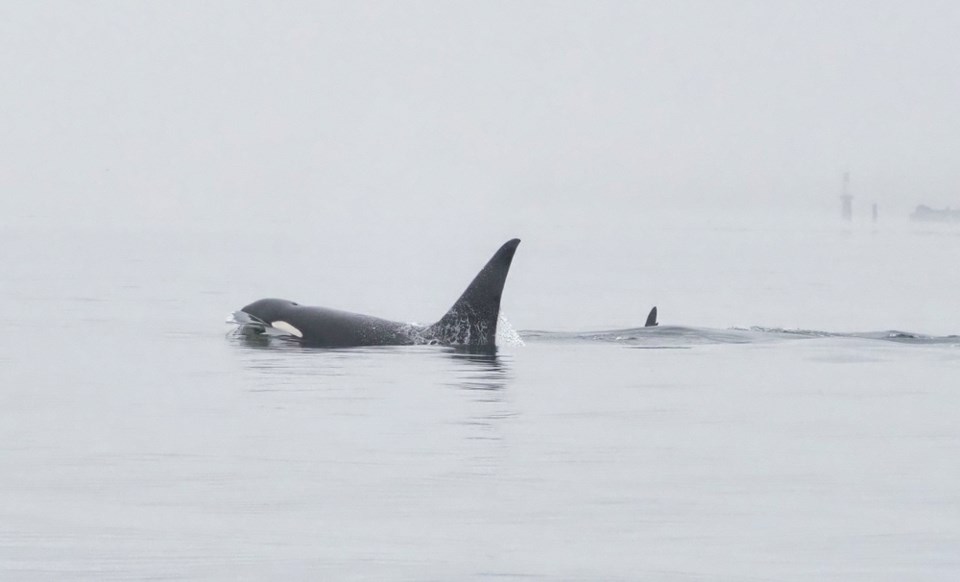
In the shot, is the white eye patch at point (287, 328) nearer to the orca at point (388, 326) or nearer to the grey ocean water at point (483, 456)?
the orca at point (388, 326)

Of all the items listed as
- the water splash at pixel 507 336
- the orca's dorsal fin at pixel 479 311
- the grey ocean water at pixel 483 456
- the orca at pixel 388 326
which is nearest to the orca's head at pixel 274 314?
the orca at pixel 388 326

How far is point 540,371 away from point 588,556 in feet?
40.3

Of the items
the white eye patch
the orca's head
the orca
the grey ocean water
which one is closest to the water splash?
the grey ocean water

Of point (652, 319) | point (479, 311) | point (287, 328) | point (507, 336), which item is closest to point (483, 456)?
point (479, 311)

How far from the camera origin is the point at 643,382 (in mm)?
20797

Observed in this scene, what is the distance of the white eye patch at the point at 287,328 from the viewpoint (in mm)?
25391

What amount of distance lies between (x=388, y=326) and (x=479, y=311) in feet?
5.92

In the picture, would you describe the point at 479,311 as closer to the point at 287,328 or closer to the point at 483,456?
the point at 287,328

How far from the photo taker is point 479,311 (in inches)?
965

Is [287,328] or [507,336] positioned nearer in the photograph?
[287,328]

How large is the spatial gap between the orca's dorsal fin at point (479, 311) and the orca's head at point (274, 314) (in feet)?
7.72

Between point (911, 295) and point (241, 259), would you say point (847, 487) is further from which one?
point (241, 259)

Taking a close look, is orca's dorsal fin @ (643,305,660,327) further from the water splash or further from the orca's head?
the orca's head

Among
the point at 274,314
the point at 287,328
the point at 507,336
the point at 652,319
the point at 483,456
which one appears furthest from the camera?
the point at 652,319
